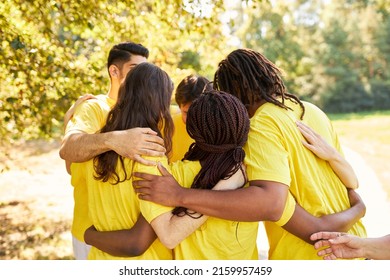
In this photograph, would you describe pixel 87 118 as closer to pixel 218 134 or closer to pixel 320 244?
pixel 218 134

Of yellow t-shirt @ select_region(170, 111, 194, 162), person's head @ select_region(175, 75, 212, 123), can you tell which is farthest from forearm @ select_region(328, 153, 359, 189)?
person's head @ select_region(175, 75, 212, 123)

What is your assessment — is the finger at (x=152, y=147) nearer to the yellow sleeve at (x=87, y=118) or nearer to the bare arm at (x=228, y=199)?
the bare arm at (x=228, y=199)

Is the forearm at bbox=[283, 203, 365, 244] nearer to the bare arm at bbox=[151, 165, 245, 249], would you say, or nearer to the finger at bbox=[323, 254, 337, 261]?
the finger at bbox=[323, 254, 337, 261]

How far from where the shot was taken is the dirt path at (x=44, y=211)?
8.72 metres

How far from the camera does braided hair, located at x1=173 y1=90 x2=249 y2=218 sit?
255cm

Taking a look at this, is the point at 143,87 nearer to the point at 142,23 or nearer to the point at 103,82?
the point at 103,82

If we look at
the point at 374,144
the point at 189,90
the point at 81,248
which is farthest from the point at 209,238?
the point at 374,144

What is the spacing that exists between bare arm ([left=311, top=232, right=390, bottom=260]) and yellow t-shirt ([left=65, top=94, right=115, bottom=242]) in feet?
4.27

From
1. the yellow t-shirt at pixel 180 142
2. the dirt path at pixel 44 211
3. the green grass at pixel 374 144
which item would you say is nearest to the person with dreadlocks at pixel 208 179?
the yellow t-shirt at pixel 180 142

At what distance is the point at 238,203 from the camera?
2490 mm

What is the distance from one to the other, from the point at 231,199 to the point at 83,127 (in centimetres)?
125

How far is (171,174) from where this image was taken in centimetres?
266
